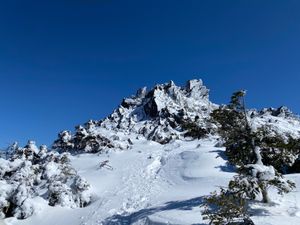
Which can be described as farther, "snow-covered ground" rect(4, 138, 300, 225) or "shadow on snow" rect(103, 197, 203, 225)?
"shadow on snow" rect(103, 197, 203, 225)

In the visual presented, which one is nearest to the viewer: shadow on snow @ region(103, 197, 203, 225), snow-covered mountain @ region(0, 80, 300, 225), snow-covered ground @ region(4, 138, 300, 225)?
snow-covered ground @ region(4, 138, 300, 225)

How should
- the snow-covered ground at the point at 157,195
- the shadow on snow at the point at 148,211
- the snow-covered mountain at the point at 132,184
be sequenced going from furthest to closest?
the shadow on snow at the point at 148,211, the snow-covered mountain at the point at 132,184, the snow-covered ground at the point at 157,195

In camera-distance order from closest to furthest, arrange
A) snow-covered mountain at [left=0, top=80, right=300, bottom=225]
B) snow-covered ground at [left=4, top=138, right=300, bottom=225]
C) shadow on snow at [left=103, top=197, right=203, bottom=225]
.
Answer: snow-covered ground at [left=4, top=138, right=300, bottom=225] → snow-covered mountain at [left=0, top=80, right=300, bottom=225] → shadow on snow at [left=103, top=197, right=203, bottom=225]

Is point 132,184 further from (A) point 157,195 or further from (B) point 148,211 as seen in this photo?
(B) point 148,211

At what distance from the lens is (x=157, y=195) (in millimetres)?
22562

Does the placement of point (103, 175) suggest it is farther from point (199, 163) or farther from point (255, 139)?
point (255, 139)

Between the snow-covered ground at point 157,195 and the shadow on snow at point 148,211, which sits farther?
the shadow on snow at point 148,211

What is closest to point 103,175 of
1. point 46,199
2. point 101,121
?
point 46,199

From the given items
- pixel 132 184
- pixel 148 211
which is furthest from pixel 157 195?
pixel 132 184

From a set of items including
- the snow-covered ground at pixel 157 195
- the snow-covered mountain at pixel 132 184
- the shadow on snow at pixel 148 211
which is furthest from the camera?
the shadow on snow at pixel 148 211

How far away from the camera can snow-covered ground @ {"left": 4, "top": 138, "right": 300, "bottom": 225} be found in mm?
15750

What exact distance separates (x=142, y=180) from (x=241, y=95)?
568 inches

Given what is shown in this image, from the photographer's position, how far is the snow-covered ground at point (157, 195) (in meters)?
15.8

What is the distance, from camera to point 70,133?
62.9m
